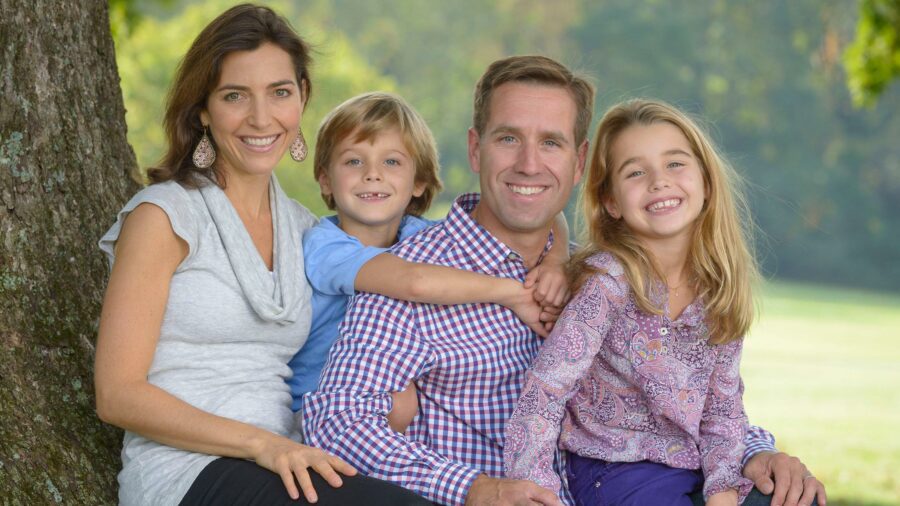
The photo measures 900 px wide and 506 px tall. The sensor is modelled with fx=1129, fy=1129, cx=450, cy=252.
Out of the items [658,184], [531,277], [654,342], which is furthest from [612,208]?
[654,342]

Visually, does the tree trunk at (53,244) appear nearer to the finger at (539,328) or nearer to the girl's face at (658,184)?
the finger at (539,328)

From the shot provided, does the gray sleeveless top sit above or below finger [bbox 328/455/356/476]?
above

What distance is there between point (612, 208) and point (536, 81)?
1.38ft

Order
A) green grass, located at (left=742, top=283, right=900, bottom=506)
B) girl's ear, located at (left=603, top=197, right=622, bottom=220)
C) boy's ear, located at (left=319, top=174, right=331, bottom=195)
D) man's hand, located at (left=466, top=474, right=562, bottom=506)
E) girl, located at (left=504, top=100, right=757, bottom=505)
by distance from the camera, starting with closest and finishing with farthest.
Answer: man's hand, located at (left=466, top=474, right=562, bottom=506), girl, located at (left=504, top=100, right=757, bottom=505), girl's ear, located at (left=603, top=197, right=622, bottom=220), boy's ear, located at (left=319, top=174, right=331, bottom=195), green grass, located at (left=742, top=283, right=900, bottom=506)

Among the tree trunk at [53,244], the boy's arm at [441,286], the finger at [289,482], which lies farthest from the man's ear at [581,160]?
the tree trunk at [53,244]

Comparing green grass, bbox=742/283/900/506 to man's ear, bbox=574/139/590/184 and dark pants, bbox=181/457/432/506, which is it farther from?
dark pants, bbox=181/457/432/506

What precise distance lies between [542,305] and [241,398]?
2.76 ft

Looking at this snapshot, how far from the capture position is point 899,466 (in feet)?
33.2

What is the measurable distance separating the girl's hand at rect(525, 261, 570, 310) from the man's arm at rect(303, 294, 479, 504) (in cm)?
34

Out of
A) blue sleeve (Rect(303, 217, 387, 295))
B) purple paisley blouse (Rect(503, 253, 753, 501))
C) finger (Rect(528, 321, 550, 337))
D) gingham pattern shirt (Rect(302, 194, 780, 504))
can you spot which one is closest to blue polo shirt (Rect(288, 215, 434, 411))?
blue sleeve (Rect(303, 217, 387, 295))

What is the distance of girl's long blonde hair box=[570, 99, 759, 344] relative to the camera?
9.73ft

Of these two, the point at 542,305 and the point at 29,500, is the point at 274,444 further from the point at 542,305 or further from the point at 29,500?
the point at 542,305

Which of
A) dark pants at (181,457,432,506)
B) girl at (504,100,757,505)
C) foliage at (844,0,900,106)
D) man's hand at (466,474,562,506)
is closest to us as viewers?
dark pants at (181,457,432,506)

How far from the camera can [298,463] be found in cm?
259
